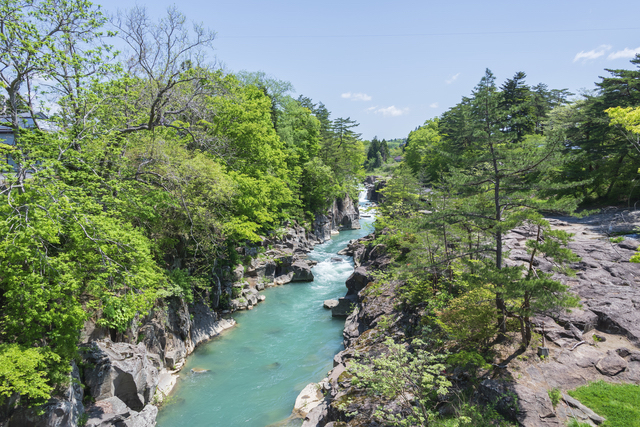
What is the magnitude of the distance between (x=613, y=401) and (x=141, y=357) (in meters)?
14.1

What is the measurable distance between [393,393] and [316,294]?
1562 cm

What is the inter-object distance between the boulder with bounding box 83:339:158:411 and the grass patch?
13.1 m

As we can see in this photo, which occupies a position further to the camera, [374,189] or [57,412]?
[374,189]

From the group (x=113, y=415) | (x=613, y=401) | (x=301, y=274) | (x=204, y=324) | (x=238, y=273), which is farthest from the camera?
(x=301, y=274)

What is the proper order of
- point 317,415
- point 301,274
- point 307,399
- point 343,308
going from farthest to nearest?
point 301,274 < point 343,308 < point 307,399 < point 317,415

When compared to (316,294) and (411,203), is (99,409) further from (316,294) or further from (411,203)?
(411,203)

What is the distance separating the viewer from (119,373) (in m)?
10.1

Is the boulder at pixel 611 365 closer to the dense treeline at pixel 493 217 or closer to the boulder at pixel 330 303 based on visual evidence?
the dense treeline at pixel 493 217

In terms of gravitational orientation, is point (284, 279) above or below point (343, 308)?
above

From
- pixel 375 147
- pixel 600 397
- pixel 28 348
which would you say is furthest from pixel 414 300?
pixel 375 147

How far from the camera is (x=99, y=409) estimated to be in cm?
929

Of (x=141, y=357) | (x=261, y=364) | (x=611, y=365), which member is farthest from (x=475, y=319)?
(x=141, y=357)

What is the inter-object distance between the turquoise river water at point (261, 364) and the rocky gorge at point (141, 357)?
692 mm

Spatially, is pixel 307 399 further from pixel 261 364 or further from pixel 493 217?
pixel 493 217
